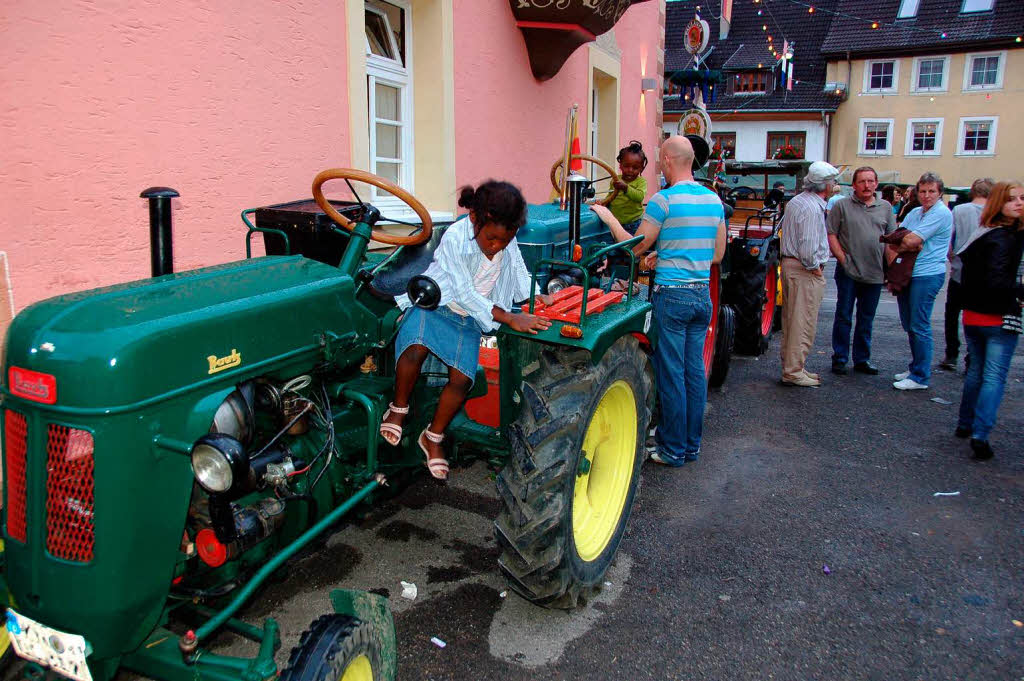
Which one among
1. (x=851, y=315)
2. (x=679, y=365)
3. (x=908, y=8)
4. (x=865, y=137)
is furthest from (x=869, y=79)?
(x=679, y=365)

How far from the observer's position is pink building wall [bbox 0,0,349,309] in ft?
11.1

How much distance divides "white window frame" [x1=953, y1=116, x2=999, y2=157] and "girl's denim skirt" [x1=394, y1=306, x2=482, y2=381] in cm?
2886

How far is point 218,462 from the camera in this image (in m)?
1.80

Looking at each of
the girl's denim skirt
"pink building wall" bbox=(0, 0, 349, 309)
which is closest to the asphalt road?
the girl's denim skirt

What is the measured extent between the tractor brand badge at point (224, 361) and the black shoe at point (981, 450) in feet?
13.9

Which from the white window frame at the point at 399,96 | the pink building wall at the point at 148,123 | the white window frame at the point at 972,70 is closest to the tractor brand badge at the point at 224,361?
the pink building wall at the point at 148,123

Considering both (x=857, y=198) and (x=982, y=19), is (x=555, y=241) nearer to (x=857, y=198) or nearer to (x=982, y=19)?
(x=857, y=198)

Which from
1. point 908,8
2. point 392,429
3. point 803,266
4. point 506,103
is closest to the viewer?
point 392,429

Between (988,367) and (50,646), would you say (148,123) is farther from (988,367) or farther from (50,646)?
(988,367)

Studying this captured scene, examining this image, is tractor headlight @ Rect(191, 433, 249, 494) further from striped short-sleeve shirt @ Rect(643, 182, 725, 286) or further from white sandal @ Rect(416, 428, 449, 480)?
striped short-sleeve shirt @ Rect(643, 182, 725, 286)

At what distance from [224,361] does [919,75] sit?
30412mm

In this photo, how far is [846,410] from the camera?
5383 mm

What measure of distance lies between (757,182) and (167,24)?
11809 millimetres

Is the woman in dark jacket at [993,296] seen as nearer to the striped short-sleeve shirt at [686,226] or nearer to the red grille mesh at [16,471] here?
the striped short-sleeve shirt at [686,226]
